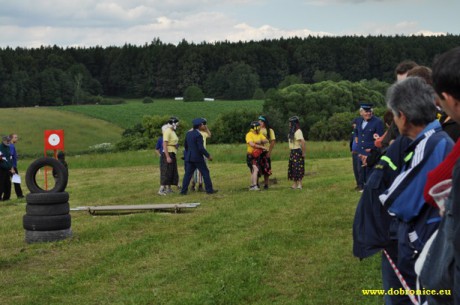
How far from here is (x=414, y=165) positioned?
4.14 meters

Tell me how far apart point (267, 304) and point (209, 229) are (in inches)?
193

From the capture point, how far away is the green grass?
93.1m

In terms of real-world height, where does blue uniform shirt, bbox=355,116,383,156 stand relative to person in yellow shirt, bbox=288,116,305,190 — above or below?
above

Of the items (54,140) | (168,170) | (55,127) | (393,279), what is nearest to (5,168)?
(54,140)

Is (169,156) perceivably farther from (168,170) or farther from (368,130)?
(368,130)

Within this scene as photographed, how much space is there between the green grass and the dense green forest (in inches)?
640

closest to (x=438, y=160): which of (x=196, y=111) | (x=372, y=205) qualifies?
(x=372, y=205)

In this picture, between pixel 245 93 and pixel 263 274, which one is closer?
pixel 263 274

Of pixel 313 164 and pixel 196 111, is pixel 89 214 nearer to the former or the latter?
pixel 313 164

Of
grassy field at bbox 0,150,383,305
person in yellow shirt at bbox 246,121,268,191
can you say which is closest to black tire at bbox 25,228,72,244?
grassy field at bbox 0,150,383,305

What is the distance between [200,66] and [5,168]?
4478 inches

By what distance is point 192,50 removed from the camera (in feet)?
443

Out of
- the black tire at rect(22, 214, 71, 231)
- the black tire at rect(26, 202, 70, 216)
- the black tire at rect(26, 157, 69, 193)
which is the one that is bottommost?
the black tire at rect(22, 214, 71, 231)

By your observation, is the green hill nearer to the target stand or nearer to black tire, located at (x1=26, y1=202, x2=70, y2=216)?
the target stand
